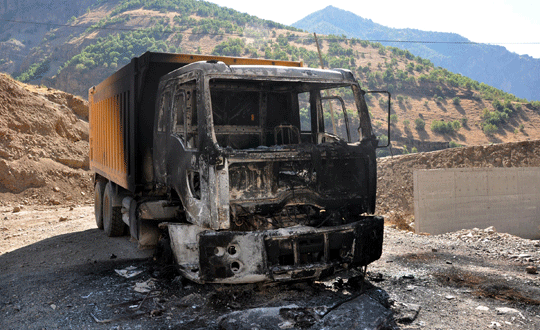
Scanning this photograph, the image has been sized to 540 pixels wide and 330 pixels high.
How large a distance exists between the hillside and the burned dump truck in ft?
135

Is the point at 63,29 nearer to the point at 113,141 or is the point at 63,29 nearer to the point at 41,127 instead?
the point at 41,127

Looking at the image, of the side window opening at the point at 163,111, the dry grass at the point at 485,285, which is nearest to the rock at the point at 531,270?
the dry grass at the point at 485,285

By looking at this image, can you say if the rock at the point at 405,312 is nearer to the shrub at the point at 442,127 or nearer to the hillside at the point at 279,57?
the hillside at the point at 279,57

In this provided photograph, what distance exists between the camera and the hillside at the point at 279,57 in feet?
155

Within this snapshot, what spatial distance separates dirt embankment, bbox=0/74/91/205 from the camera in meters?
15.0

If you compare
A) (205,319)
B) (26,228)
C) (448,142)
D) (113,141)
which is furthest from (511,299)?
(448,142)

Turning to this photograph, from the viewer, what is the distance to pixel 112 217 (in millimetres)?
8320

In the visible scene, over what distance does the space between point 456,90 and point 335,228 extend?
5883cm

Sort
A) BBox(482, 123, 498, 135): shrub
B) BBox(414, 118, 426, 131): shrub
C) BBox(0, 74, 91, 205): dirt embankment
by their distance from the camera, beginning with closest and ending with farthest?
BBox(0, 74, 91, 205): dirt embankment, BBox(482, 123, 498, 135): shrub, BBox(414, 118, 426, 131): shrub

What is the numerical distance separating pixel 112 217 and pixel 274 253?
15.8 feet

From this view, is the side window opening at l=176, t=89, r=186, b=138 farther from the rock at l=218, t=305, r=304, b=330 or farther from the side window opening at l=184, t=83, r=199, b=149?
the rock at l=218, t=305, r=304, b=330

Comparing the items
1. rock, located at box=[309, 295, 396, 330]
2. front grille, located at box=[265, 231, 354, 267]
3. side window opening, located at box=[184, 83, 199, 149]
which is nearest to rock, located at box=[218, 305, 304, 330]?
rock, located at box=[309, 295, 396, 330]

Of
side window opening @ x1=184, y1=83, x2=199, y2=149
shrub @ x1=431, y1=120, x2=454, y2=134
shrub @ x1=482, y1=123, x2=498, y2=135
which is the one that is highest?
shrub @ x1=431, y1=120, x2=454, y2=134

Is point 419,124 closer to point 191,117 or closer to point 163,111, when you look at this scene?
point 163,111
